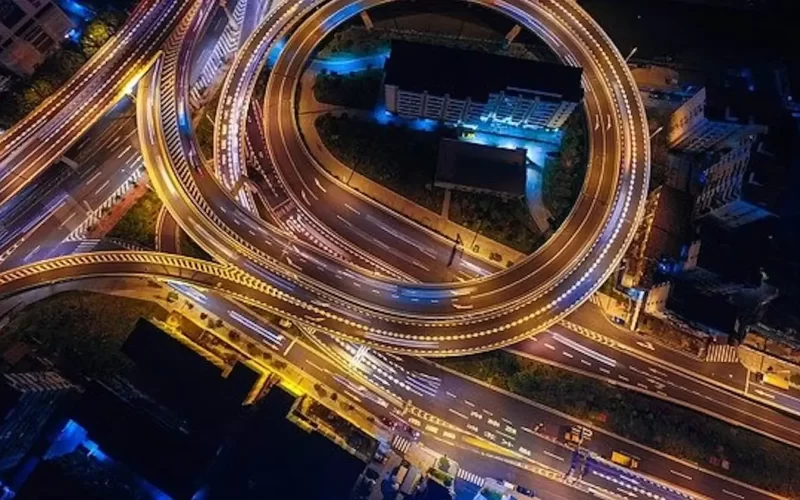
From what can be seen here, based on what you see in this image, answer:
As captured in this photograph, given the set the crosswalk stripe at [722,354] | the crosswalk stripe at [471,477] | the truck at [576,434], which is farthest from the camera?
the crosswalk stripe at [722,354]

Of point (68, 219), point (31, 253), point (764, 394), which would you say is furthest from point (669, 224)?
point (31, 253)

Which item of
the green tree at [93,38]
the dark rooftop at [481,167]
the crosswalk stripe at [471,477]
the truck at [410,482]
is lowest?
the truck at [410,482]

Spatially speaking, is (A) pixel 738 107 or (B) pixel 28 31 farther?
(B) pixel 28 31

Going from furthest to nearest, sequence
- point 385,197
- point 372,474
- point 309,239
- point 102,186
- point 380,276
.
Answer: point 385,197
point 309,239
point 102,186
point 380,276
point 372,474

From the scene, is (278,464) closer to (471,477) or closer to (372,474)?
(372,474)

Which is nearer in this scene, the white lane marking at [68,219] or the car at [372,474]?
the car at [372,474]

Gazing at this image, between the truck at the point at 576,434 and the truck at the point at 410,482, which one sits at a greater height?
the truck at the point at 576,434

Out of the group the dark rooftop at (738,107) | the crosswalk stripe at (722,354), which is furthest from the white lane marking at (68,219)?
the crosswalk stripe at (722,354)

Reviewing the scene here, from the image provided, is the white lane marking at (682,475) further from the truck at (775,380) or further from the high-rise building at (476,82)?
the high-rise building at (476,82)
